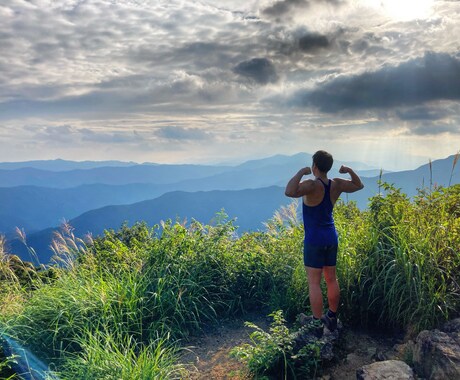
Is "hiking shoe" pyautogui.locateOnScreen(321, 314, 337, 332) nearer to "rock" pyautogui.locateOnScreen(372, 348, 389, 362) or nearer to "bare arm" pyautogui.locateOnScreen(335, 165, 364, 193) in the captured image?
"rock" pyautogui.locateOnScreen(372, 348, 389, 362)

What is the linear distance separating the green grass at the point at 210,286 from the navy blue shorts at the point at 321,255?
753mm

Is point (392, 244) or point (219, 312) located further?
point (219, 312)

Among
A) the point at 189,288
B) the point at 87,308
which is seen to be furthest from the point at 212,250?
the point at 87,308

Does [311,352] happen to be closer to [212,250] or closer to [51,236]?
[212,250]

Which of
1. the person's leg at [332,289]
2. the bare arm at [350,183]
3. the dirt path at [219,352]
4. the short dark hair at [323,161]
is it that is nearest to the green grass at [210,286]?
the dirt path at [219,352]

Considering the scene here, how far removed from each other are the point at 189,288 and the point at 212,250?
101cm

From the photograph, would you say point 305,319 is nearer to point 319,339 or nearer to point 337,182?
point 319,339

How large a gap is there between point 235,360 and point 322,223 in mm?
2284

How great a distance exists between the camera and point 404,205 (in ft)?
19.2

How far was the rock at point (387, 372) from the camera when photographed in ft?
12.8

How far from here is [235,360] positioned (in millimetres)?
5395

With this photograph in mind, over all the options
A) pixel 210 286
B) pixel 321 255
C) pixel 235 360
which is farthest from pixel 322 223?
pixel 210 286

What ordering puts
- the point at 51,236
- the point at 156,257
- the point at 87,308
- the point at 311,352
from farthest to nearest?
1. the point at 51,236
2. the point at 156,257
3. the point at 87,308
4. the point at 311,352

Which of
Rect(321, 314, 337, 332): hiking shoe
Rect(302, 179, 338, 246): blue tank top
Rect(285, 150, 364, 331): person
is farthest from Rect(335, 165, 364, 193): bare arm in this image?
Rect(321, 314, 337, 332): hiking shoe
